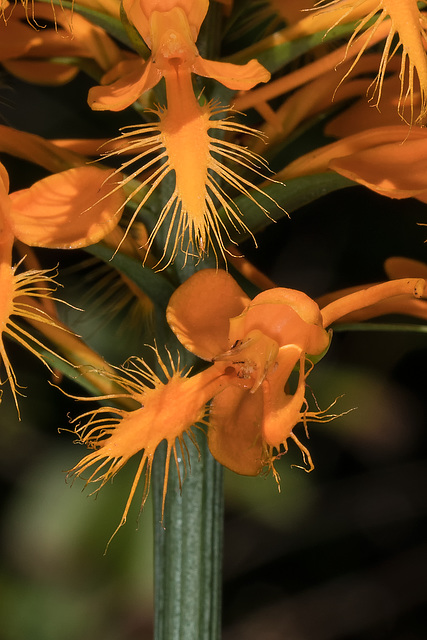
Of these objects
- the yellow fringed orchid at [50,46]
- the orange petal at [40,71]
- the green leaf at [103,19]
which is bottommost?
the green leaf at [103,19]

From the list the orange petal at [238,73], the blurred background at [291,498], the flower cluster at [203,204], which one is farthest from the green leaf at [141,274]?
the blurred background at [291,498]

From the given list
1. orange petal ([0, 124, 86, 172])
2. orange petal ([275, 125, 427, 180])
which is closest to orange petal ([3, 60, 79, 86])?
orange petal ([0, 124, 86, 172])

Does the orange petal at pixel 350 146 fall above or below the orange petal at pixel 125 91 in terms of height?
above

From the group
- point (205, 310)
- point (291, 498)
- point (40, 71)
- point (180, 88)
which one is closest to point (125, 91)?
point (180, 88)

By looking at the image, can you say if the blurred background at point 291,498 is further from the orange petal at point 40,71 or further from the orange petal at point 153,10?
the orange petal at point 153,10

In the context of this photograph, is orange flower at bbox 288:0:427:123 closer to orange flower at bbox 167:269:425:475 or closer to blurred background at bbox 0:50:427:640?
orange flower at bbox 167:269:425:475

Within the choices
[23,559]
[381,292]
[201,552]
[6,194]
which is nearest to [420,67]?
[381,292]
